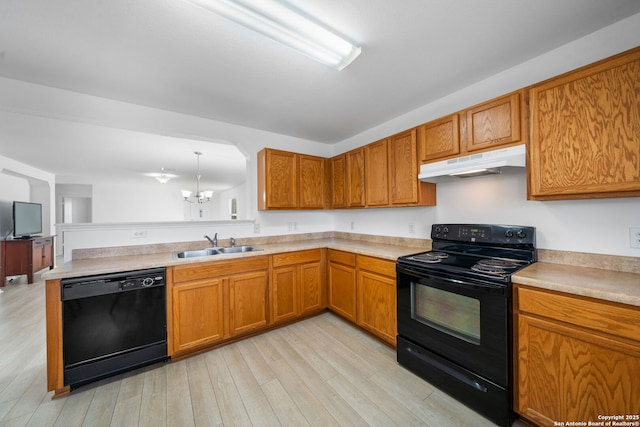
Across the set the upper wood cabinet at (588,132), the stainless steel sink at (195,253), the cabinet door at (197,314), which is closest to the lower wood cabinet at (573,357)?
the upper wood cabinet at (588,132)

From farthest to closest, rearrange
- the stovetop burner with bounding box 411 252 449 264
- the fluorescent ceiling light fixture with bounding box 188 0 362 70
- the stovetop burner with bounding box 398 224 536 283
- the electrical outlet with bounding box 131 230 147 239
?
the electrical outlet with bounding box 131 230 147 239 → the stovetop burner with bounding box 411 252 449 264 → the stovetop burner with bounding box 398 224 536 283 → the fluorescent ceiling light fixture with bounding box 188 0 362 70

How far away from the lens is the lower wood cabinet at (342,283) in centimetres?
264

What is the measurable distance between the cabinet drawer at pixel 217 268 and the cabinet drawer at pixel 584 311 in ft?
7.03

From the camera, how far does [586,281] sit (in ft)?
4.23

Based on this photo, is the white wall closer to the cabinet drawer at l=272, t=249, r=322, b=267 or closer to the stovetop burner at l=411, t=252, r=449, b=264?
the stovetop burner at l=411, t=252, r=449, b=264

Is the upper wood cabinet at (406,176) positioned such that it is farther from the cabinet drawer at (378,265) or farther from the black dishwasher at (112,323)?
the black dishwasher at (112,323)

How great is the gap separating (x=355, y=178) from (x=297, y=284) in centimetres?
149

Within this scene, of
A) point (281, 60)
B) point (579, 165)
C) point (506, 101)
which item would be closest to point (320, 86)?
point (281, 60)

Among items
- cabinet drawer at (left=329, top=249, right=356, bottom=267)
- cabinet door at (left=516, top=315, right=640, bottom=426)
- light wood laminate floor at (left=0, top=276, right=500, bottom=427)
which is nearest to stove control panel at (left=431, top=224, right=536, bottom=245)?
cabinet door at (left=516, top=315, right=640, bottom=426)

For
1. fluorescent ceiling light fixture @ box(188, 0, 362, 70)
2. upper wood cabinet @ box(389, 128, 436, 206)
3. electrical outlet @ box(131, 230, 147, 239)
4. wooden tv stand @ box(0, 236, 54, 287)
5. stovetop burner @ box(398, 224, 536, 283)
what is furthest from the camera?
wooden tv stand @ box(0, 236, 54, 287)

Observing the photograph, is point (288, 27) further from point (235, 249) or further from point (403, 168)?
point (235, 249)

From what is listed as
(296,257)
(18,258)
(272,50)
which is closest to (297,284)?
(296,257)

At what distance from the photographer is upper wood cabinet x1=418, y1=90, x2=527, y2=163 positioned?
5.57 feet

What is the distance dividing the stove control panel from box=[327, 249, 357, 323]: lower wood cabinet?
36.2 inches
